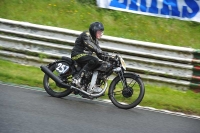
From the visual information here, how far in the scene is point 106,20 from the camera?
12938mm

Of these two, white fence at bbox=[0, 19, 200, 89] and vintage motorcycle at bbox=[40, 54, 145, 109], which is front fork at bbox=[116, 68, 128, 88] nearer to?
vintage motorcycle at bbox=[40, 54, 145, 109]

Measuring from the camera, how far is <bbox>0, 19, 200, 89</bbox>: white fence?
33.0 ft

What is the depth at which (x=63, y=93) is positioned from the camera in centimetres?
891

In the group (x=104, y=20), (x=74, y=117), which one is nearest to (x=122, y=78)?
(x=74, y=117)

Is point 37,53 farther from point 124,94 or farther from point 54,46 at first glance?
point 124,94

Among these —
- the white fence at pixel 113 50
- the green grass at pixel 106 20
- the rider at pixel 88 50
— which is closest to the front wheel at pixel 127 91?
the rider at pixel 88 50

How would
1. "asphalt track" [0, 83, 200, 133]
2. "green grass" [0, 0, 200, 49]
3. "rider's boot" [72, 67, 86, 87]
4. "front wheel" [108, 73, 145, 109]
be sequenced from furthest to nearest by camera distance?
"green grass" [0, 0, 200, 49]
"rider's boot" [72, 67, 86, 87]
"front wheel" [108, 73, 145, 109]
"asphalt track" [0, 83, 200, 133]

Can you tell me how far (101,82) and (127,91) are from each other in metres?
0.64

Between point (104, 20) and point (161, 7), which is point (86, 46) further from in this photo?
point (161, 7)

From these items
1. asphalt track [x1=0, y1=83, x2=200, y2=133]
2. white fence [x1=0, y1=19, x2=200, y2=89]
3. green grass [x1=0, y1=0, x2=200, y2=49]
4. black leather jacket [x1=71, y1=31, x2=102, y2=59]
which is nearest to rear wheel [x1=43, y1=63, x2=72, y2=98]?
asphalt track [x1=0, y1=83, x2=200, y2=133]

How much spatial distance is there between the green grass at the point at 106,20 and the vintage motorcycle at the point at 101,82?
11.5 ft

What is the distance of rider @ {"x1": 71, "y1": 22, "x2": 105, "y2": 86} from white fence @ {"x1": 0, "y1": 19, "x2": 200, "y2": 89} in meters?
1.55

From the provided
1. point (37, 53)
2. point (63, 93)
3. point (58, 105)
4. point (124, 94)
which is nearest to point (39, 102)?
point (58, 105)

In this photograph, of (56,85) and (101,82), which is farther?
(56,85)
